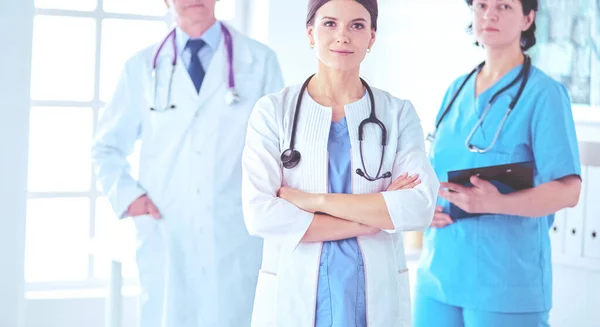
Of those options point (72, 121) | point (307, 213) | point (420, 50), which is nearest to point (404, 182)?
point (307, 213)

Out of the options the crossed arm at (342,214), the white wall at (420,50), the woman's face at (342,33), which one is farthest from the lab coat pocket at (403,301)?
the white wall at (420,50)

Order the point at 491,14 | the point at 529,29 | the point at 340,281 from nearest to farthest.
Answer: the point at 340,281 < the point at 491,14 < the point at 529,29

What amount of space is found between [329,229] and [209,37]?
864mm

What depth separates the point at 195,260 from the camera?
92.3 inches

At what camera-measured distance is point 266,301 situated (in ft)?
5.78

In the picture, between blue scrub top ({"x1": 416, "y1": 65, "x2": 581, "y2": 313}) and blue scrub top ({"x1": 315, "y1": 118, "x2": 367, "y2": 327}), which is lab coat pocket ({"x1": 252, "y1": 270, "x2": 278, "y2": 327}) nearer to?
blue scrub top ({"x1": 315, "y1": 118, "x2": 367, "y2": 327})

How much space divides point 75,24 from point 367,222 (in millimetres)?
1955

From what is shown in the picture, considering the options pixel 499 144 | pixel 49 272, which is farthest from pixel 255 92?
pixel 49 272

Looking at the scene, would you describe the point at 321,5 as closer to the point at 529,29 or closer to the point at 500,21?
the point at 500,21

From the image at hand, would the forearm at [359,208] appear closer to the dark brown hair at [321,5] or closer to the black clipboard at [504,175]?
the dark brown hair at [321,5]

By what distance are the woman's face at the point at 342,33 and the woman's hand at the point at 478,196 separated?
0.62 m

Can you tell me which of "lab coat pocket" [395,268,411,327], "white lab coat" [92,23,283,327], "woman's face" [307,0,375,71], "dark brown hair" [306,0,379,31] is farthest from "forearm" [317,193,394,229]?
"white lab coat" [92,23,283,327]

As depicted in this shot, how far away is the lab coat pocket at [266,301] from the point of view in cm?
175

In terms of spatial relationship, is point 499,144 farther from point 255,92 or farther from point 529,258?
point 255,92
